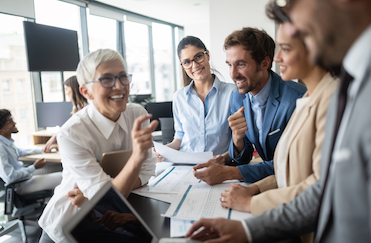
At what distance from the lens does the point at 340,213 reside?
69 cm

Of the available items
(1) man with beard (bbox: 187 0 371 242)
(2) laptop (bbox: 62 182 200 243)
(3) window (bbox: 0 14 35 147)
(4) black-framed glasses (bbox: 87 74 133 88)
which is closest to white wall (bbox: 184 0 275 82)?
(3) window (bbox: 0 14 35 147)

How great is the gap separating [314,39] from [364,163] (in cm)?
33

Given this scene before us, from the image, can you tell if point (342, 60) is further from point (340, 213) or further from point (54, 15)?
point (54, 15)

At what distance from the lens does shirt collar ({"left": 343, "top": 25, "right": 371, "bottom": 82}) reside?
622mm

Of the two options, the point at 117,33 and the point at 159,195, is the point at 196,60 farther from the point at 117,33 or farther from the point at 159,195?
the point at 117,33

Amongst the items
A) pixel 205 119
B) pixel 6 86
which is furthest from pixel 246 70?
pixel 6 86

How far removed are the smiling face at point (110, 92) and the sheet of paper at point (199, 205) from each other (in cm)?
56

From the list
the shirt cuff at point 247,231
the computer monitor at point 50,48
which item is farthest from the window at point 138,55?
the shirt cuff at point 247,231

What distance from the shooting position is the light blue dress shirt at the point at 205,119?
2.22m

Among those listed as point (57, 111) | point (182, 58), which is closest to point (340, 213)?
point (182, 58)

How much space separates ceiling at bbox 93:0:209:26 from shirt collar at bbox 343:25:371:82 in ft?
22.4

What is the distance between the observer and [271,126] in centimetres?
162

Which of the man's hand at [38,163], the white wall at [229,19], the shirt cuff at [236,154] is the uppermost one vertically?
the white wall at [229,19]

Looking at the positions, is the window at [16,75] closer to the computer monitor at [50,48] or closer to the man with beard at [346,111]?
the computer monitor at [50,48]
